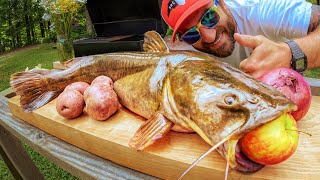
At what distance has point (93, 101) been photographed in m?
1.31

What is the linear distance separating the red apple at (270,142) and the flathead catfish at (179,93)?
3 cm

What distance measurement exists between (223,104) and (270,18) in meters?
Answer: 1.45

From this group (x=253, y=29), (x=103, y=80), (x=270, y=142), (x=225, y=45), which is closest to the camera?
(x=270, y=142)

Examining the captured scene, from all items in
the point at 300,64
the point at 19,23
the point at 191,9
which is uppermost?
the point at 191,9

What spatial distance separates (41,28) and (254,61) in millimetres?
12620

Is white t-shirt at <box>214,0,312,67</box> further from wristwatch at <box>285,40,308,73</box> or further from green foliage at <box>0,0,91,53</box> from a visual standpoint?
green foliage at <box>0,0,91,53</box>

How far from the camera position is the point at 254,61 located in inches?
49.1

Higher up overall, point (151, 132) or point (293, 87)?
point (293, 87)

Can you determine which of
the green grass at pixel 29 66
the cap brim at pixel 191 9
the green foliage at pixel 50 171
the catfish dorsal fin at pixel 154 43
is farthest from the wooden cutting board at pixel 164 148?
the green grass at pixel 29 66

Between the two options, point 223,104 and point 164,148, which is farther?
point 164,148

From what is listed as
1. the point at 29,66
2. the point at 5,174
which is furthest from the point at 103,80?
the point at 29,66

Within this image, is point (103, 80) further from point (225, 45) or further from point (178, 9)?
point (225, 45)

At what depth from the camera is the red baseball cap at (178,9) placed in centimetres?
153

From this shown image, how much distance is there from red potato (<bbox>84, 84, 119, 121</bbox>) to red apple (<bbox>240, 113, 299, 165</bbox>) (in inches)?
Answer: 26.1
